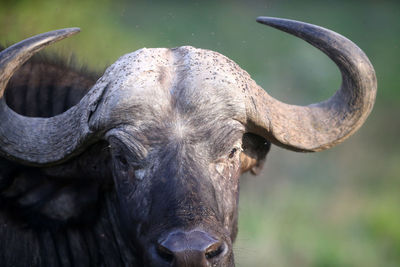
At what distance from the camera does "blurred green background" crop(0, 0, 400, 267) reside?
22.9 feet

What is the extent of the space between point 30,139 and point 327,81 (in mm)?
8361

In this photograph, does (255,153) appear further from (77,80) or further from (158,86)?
(77,80)

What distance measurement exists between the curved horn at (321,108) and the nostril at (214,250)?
2.93 feet

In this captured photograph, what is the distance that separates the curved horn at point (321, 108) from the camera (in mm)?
3773

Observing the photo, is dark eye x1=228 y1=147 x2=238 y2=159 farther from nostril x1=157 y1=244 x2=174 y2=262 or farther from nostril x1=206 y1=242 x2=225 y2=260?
nostril x1=157 y1=244 x2=174 y2=262

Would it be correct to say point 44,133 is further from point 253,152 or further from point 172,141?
point 253,152

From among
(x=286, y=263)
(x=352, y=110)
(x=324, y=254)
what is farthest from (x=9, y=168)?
(x=324, y=254)

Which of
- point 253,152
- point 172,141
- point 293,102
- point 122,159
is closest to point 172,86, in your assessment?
point 172,141

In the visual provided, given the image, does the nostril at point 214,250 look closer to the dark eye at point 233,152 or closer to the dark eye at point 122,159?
the dark eye at point 233,152

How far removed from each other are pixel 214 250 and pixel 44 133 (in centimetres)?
140

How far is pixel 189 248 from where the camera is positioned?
9.83 feet

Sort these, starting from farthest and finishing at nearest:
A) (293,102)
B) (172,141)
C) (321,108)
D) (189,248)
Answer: (293,102) < (321,108) < (172,141) < (189,248)

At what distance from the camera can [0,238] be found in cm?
390

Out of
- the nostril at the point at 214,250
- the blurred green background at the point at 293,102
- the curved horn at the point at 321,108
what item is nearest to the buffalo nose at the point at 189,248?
the nostril at the point at 214,250
